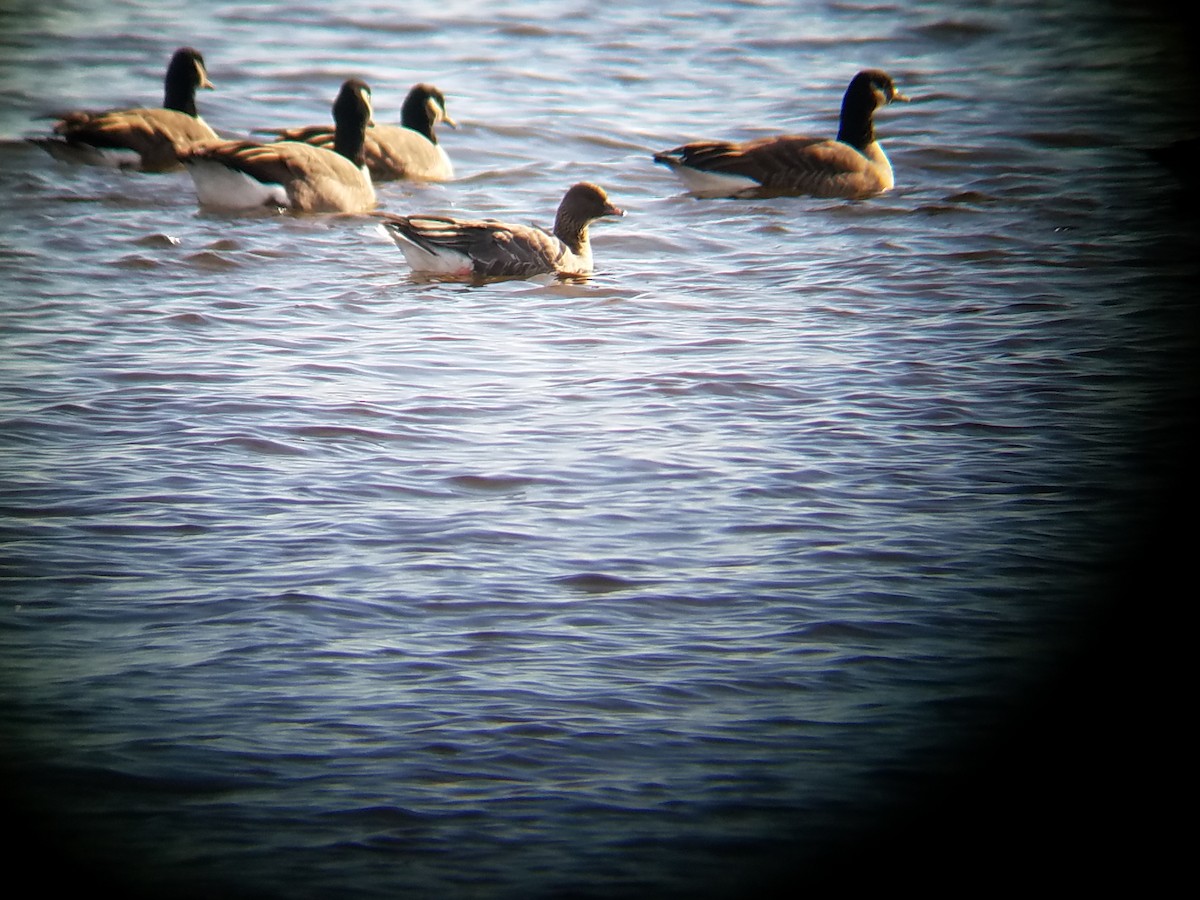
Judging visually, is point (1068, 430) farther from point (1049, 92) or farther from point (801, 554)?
point (1049, 92)

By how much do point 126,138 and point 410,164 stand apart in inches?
104

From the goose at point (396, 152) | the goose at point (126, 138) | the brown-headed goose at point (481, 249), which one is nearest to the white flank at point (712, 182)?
the goose at point (396, 152)

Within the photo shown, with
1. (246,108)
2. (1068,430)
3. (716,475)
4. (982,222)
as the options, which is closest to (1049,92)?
(982,222)

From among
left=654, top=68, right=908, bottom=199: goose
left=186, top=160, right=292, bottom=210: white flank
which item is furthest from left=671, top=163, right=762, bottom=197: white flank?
left=186, top=160, right=292, bottom=210: white flank

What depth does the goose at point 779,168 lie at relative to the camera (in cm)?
1318

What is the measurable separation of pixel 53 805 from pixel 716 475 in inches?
134

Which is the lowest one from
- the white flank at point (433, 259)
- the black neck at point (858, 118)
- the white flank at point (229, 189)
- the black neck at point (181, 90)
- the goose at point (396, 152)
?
the white flank at point (433, 259)

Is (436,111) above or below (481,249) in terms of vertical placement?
above

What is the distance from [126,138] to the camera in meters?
13.6

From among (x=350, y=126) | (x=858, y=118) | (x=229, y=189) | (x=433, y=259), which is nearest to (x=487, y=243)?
(x=433, y=259)

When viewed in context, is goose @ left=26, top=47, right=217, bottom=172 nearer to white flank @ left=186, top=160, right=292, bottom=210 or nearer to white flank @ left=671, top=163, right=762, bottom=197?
white flank @ left=186, top=160, right=292, bottom=210

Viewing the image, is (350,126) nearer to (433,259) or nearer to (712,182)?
(712,182)

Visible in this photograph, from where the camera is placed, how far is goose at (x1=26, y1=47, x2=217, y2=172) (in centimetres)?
1345

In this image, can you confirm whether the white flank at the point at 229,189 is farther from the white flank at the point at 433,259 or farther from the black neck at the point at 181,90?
the black neck at the point at 181,90
